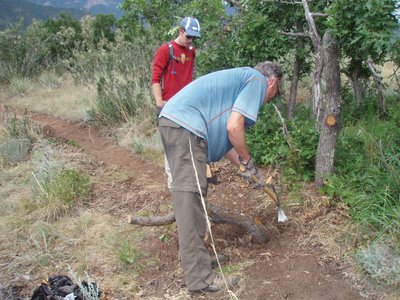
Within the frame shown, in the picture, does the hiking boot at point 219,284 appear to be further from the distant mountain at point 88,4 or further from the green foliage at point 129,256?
the distant mountain at point 88,4

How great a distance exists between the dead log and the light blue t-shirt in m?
0.91

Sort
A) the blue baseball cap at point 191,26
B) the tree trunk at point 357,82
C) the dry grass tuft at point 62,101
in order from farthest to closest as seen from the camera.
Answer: the dry grass tuft at point 62,101, the tree trunk at point 357,82, the blue baseball cap at point 191,26

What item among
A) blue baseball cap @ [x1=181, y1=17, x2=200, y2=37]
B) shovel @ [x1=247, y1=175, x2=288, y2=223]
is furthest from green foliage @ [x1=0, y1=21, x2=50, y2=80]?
shovel @ [x1=247, y1=175, x2=288, y2=223]

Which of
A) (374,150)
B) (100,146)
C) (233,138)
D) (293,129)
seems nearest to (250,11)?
(293,129)

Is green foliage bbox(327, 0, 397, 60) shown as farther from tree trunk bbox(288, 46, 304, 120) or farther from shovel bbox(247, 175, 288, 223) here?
tree trunk bbox(288, 46, 304, 120)

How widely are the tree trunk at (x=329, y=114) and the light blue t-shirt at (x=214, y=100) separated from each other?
103 cm

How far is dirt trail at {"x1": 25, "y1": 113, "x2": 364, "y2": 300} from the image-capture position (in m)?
3.10

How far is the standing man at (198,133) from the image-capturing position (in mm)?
3047

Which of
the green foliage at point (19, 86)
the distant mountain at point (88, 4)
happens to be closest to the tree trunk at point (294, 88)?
the green foliage at point (19, 86)

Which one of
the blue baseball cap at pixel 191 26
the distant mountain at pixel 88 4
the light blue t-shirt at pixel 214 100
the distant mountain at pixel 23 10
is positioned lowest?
the light blue t-shirt at pixel 214 100

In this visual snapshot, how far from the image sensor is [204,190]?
319cm

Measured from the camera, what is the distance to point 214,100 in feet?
10.1

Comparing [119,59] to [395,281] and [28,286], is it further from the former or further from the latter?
[395,281]

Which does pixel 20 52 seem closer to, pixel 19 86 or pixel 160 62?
pixel 19 86
